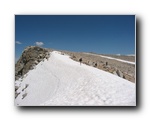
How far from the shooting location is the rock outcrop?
550 centimetres

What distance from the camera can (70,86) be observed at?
550 centimetres

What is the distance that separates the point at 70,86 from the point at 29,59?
2.89 ft

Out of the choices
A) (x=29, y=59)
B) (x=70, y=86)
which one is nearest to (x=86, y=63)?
(x=70, y=86)

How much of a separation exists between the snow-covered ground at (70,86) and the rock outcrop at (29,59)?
0.09 m

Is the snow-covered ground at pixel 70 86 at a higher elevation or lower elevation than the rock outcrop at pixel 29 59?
lower

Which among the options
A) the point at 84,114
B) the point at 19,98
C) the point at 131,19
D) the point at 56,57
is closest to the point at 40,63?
the point at 56,57

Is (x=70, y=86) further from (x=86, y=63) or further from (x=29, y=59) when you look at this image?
(x=29, y=59)

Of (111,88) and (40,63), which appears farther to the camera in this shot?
(40,63)

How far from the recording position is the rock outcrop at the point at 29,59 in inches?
216

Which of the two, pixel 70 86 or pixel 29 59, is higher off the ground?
pixel 29 59

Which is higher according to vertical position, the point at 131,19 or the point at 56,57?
the point at 131,19
